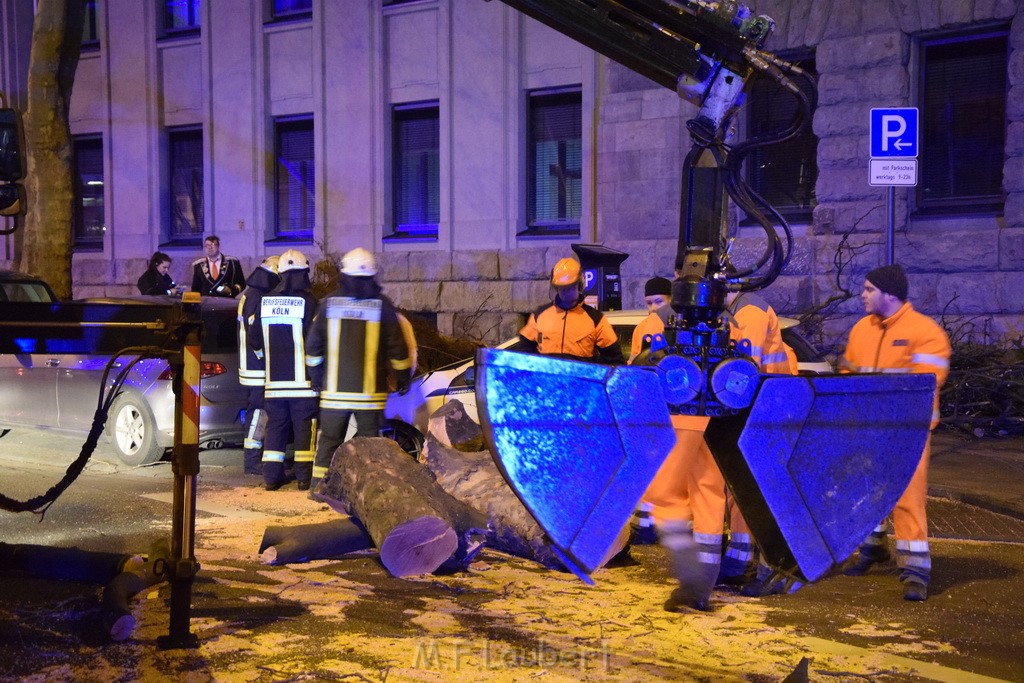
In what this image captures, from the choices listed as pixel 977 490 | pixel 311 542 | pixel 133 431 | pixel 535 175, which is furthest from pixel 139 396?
pixel 535 175

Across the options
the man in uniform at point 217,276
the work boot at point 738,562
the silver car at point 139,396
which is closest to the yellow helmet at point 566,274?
the work boot at point 738,562

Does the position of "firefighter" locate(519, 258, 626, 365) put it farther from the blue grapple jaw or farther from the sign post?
the blue grapple jaw

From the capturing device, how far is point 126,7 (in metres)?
20.6

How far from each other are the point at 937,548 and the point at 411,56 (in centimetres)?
1231

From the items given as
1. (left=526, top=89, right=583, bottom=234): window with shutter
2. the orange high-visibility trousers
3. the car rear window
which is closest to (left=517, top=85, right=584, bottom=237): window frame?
(left=526, top=89, right=583, bottom=234): window with shutter

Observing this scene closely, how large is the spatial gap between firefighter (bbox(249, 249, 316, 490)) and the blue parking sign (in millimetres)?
5175

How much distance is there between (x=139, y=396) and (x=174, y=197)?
1077cm

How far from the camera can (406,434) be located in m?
9.98

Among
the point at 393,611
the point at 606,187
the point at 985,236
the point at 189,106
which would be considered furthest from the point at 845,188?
the point at 189,106

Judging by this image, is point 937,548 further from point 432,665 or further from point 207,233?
point 207,233

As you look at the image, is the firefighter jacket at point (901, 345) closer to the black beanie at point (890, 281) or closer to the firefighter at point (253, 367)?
the black beanie at point (890, 281)

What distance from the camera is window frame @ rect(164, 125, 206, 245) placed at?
20.2 meters

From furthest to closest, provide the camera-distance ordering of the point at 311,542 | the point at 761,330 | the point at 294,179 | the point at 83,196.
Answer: the point at 83,196
the point at 294,179
the point at 311,542
the point at 761,330

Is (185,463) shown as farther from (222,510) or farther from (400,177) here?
(400,177)
